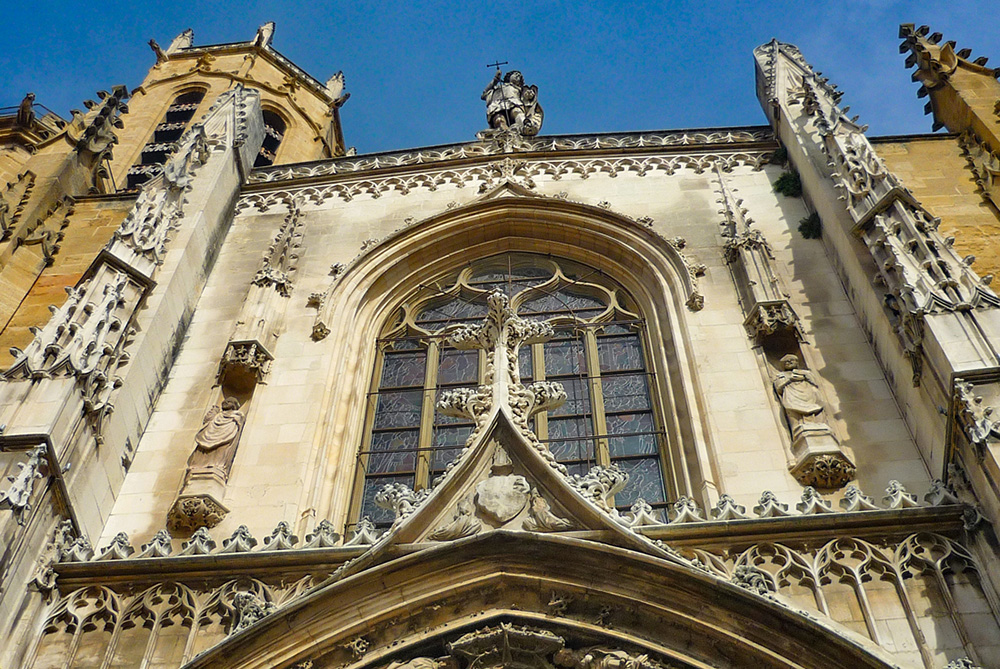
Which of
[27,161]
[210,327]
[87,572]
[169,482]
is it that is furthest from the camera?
[27,161]

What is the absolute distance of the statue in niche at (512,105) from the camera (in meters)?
16.5

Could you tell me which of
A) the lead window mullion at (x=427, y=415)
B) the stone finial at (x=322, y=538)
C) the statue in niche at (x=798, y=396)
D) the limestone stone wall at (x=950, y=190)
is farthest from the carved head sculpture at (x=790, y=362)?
the stone finial at (x=322, y=538)

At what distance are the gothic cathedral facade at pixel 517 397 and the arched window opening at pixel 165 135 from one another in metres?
5.80

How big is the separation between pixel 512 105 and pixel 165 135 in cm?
1126

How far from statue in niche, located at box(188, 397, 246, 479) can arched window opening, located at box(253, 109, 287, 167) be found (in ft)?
48.2

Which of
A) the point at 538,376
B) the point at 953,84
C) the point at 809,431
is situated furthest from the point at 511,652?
the point at 953,84

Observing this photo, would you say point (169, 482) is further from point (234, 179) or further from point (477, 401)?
point (234, 179)

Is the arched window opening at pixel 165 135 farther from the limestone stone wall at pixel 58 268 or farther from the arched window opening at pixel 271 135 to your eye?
the limestone stone wall at pixel 58 268

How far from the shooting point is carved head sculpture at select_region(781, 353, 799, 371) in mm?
10227

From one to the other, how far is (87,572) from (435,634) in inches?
111

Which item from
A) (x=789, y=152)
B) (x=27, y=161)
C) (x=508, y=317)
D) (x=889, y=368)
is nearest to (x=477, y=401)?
(x=508, y=317)

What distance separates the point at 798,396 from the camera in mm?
9805

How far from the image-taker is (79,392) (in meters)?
9.02

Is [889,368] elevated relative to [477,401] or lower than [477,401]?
elevated
